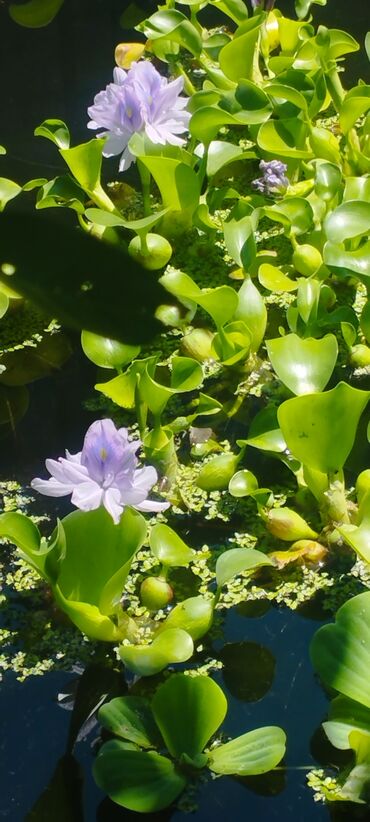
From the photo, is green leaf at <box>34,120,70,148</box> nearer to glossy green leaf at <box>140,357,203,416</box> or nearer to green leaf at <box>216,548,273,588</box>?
glossy green leaf at <box>140,357,203,416</box>

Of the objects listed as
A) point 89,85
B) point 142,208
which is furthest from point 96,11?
point 142,208

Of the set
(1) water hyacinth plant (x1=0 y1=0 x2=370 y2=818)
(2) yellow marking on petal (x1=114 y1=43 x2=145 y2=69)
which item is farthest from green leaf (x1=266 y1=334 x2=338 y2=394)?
(2) yellow marking on petal (x1=114 y1=43 x2=145 y2=69)

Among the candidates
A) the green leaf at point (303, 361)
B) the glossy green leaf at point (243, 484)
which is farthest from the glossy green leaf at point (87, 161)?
the glossy green leaf at point (243, 484)

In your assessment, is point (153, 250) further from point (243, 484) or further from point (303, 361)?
point (243, 484)

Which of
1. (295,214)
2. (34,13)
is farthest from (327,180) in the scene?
(34,13)

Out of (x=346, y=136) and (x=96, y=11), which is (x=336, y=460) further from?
(x=96, y=11)

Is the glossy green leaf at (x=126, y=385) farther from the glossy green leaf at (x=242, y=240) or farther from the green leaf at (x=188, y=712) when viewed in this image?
the green leaf at (x=188, y=712)
